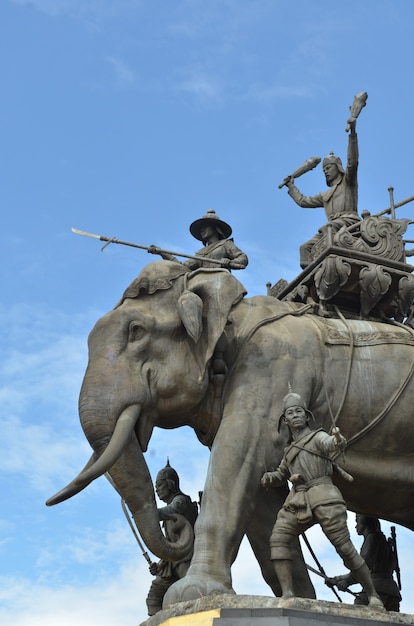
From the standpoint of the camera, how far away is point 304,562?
441 inches

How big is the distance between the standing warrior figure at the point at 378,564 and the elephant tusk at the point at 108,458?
9.82ft

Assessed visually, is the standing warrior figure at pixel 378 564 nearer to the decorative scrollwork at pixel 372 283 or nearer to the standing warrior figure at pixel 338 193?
→ the decorative scrollwork at pixel 372 283

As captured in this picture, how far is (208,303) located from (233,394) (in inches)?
38.5

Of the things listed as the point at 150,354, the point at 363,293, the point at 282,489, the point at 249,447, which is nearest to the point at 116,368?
the point at 150,354

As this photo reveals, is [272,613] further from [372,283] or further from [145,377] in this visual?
[372,283]

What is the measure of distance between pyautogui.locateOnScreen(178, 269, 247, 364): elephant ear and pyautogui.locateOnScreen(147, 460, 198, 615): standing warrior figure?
157cm

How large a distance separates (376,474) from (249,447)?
1488 millimetres

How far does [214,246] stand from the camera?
1295 centimetres

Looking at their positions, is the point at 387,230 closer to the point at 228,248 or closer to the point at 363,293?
the point at 363,293

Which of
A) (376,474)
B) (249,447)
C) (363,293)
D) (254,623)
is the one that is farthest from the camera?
(363,293)

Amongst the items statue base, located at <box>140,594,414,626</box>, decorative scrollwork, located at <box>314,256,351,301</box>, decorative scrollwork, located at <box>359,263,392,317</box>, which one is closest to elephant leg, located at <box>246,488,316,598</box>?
statue base, located at <box>140,594,414,626</box>

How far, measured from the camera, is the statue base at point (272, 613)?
8.76 m

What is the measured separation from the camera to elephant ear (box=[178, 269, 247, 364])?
1086 centimetres

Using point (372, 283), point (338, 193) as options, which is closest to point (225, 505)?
point (372, 283)
